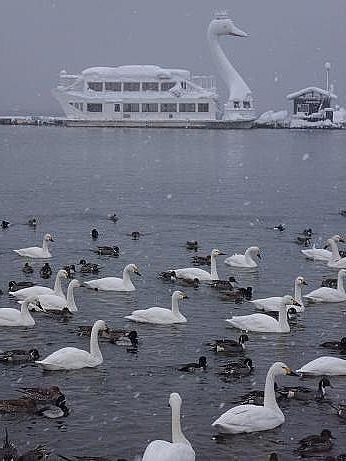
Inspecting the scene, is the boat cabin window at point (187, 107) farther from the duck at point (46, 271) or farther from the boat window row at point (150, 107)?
the duck at point (46, 271)

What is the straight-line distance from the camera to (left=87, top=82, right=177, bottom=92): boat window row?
172 meters

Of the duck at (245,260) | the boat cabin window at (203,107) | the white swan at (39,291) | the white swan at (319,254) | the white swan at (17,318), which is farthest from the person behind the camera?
the boat cabin window at (203,107)

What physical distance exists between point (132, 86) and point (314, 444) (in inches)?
6310

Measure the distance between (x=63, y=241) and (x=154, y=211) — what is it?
523 inches

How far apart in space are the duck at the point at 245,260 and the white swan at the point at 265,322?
28.4 ft

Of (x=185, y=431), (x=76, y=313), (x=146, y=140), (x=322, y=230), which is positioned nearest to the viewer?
(x=185, y=431)

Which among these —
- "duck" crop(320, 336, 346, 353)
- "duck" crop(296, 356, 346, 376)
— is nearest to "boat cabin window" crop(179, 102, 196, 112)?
"duck" crop(320, 336, 346, 353)

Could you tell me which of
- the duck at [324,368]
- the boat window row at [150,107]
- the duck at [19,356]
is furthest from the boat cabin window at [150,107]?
the duck at [324,368]

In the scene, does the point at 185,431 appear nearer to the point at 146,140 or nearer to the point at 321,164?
the point at 321,164

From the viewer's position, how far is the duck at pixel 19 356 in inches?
803

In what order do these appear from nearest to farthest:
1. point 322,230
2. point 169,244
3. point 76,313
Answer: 1. point 76,313
2. point 169,244
3. point 322,230

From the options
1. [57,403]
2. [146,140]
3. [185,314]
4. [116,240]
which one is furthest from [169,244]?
[146,140]

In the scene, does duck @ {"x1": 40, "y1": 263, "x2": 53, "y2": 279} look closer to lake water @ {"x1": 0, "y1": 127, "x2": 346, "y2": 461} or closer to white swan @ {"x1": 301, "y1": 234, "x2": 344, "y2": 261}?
lake water @ {"x1": 0, "y1": 127, "x2": 346, "y2": 461}

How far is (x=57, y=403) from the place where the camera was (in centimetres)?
1756
